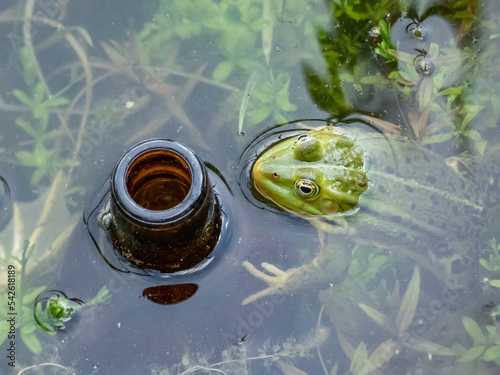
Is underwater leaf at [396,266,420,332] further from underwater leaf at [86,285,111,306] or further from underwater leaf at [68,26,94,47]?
underwater leaf at [68,26,94,47]

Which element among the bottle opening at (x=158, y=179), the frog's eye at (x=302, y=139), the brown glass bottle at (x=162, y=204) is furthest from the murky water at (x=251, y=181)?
the bottle opening at (x=158, y=179)

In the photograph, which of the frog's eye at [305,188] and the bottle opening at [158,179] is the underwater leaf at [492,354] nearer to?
the frog's eye at [305,188]

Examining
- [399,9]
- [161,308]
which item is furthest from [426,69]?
[161,308]

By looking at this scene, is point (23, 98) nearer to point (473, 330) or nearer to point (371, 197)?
point (371, 197)

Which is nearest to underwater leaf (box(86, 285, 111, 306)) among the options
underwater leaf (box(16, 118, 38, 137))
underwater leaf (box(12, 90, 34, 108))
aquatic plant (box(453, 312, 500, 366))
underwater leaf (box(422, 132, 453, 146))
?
underwater leaf (box(16, 118, 38, 137))

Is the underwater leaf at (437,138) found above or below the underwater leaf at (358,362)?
above
